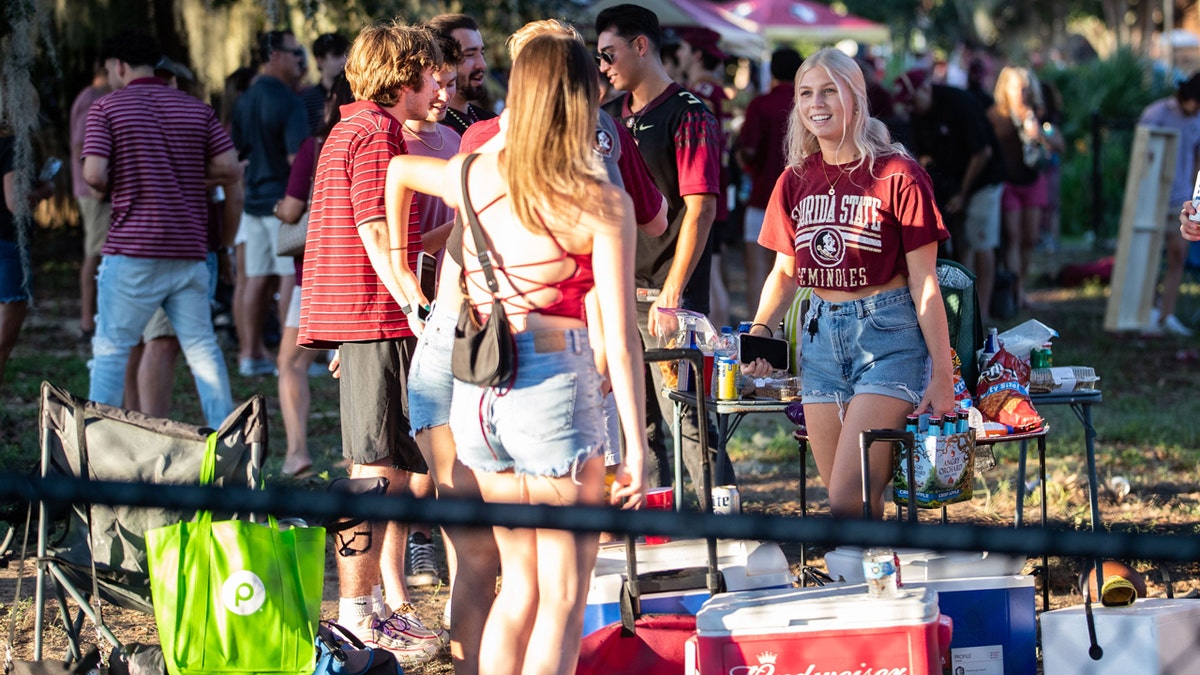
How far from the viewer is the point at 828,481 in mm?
4074

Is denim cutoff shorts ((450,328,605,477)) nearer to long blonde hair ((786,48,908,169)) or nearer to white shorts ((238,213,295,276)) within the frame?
long blonde hair ((786,48,908,169))

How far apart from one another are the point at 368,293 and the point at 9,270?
9.25 ft

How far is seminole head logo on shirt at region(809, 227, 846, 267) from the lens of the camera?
3.92 meters

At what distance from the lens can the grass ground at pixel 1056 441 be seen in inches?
217

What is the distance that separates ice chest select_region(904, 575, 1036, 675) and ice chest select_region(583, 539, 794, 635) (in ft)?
1.33

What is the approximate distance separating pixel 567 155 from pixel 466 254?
0.38 metres

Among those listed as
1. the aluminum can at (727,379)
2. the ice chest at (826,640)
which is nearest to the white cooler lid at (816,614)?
the ice chest at (826,640)

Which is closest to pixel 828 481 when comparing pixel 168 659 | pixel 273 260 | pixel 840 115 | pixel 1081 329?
pixel 840 115

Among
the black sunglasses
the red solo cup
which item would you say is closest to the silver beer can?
the red solo cup

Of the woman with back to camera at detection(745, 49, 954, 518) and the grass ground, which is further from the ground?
the woman with back to camera at detection(745, 49, 954, 518)

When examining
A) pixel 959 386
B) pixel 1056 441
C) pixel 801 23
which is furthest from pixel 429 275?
pixel 801 23

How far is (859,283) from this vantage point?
3924mm

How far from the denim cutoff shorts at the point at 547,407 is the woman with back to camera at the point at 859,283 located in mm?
1112

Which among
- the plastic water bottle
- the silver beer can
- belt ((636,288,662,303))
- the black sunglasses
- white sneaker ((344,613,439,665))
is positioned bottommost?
white sneaker ((344,613,439,665))
